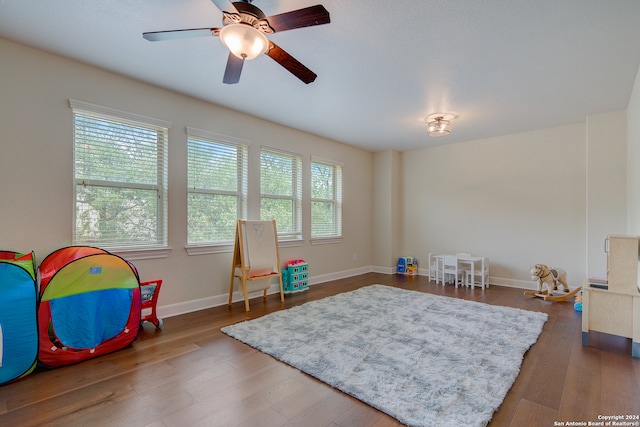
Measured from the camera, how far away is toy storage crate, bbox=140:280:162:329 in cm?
300

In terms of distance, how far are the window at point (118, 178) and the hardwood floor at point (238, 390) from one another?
114 centimetres

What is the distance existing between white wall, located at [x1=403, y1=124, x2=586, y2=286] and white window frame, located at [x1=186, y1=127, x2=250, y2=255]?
3656 millimetres

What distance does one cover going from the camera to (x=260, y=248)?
394cm

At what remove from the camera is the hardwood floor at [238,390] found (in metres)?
1.68

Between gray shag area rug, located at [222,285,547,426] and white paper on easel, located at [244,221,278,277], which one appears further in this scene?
white paper on easel, located at [244,221,278,277]

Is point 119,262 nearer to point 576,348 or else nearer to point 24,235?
point 24,235

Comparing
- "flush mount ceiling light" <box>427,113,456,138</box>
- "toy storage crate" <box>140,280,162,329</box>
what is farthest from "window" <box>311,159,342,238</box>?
"toy storage crate" <box>140,280,162,329</box>

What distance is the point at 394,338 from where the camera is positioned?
108 inches

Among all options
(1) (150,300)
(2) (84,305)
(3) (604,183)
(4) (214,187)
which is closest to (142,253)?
(1) (150,300)

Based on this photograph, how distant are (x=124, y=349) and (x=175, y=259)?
1.10m

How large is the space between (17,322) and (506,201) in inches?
245

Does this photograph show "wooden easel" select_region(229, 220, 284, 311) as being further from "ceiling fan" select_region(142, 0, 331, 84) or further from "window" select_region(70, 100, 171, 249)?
"ceiling fan" select_region(142, 0, 331, 84)

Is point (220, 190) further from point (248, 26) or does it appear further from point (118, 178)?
point (248, 26)

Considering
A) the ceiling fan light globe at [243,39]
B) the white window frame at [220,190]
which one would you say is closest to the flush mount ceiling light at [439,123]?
the white window frame at [220,190]
